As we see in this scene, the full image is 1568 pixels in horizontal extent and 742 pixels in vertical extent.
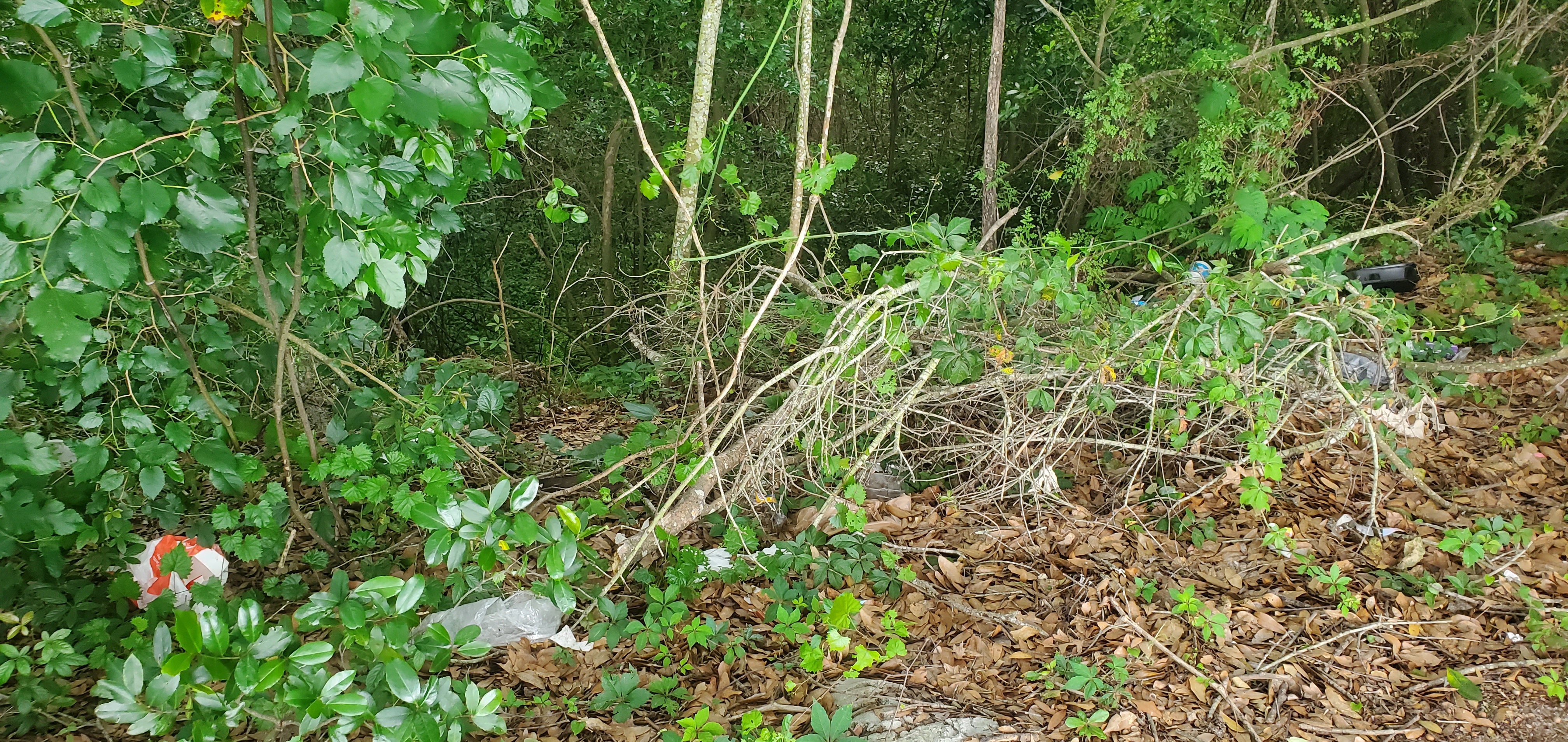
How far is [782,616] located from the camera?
8.12 ft

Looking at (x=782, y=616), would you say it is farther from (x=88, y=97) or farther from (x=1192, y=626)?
(x=88, y=97)

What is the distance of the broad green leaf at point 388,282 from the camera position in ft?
5.30

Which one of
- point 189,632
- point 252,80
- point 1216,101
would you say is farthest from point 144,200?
point 1216,101

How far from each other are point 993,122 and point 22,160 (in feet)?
12.6

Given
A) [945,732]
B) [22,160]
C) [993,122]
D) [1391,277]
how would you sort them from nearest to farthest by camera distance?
[22,160], [945,732], [993,122], [1391,277]

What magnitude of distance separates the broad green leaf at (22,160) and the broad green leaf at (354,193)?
44cm

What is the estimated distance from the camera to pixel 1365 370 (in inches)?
152

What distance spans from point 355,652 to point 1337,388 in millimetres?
3513

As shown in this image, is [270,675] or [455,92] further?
[455,92]

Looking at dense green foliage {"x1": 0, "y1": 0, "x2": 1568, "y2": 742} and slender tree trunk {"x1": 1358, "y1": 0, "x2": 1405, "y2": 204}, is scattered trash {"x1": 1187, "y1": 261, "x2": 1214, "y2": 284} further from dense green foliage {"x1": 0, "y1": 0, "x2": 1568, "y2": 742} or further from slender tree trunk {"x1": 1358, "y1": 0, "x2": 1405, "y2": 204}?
slender tree trunk {"x1": 1358, "y1": 0, "x2": 1405, "y2": 204}

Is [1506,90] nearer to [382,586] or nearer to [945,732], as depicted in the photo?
[945,732]

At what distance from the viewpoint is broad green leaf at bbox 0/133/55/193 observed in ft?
4.45

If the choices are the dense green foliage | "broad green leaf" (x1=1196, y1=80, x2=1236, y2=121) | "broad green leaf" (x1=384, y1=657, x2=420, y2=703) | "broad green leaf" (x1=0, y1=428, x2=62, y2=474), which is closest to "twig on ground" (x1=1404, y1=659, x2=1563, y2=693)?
the dense green foliage

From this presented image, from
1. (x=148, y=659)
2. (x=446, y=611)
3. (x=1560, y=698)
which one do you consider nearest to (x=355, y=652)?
(x=148, y=659)
